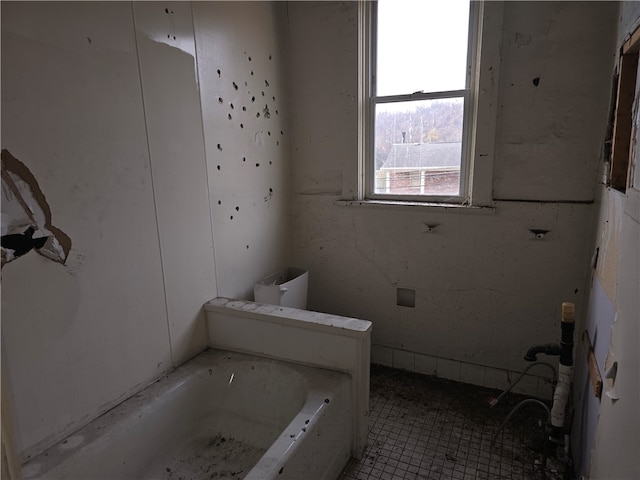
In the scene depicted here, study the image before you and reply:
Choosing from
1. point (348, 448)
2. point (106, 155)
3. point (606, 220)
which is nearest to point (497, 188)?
point (606, 220)

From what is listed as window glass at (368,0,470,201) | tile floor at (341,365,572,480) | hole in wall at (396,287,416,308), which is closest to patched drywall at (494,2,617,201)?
window glass at (368,0,470,201)

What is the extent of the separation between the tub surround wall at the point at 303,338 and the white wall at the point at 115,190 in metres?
0.13

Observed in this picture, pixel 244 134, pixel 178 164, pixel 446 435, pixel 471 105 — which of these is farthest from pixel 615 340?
pixel 244 134

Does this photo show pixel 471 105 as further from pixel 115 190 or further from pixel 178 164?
pixel 115 190

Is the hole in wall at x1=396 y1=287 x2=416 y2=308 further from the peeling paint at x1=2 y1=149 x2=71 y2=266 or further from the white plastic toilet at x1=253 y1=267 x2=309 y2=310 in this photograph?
the peeling paint at x1=2 y1=149 x2=71 y2=266

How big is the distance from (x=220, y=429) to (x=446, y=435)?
109cm

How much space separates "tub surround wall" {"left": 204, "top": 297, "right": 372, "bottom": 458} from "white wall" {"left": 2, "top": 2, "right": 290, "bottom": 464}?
0.44ft

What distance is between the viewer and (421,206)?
2.24m

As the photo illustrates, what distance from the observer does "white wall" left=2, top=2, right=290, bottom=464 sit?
119 centimetres

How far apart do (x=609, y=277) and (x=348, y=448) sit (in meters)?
1.26

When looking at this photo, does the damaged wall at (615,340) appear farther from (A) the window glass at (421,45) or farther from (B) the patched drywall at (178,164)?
(B) the patched drywall at (178,164)

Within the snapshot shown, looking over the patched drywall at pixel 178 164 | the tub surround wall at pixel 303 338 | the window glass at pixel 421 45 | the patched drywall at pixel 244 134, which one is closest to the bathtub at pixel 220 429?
the tub surround wall at pixel 303 338

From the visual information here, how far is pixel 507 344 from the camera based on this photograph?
2.22m

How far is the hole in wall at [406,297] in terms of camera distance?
2.40 m
